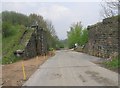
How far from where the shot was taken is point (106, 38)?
38719 mm

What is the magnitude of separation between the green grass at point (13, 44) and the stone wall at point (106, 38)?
10200 millimetres

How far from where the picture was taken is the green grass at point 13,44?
35.4 m

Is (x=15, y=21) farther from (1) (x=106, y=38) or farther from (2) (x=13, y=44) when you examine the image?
(1) (x=106, y=38)

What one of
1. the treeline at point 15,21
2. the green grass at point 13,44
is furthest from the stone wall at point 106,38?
the treeline at point 15,21

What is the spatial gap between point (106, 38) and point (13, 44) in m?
13.1

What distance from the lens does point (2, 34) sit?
1906 inches

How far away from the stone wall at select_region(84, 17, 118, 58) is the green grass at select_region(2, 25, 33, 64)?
10.2 meters

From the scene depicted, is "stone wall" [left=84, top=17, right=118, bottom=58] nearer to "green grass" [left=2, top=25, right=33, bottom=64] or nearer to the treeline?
"green grass" [left=2, top=25, right=33, bottom=64]

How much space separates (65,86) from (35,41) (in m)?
35.6

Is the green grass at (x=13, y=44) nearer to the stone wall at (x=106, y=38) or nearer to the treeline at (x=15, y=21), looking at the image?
the treeline at (x=15, y=21)

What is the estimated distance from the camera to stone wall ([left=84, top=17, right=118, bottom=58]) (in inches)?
1346

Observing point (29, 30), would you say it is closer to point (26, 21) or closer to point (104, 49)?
point (104, 49)

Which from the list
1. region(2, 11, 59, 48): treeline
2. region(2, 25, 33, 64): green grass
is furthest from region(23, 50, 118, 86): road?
region(2, 11, 59, 48): treeline

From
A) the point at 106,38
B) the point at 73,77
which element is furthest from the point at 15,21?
the point at 73,77
